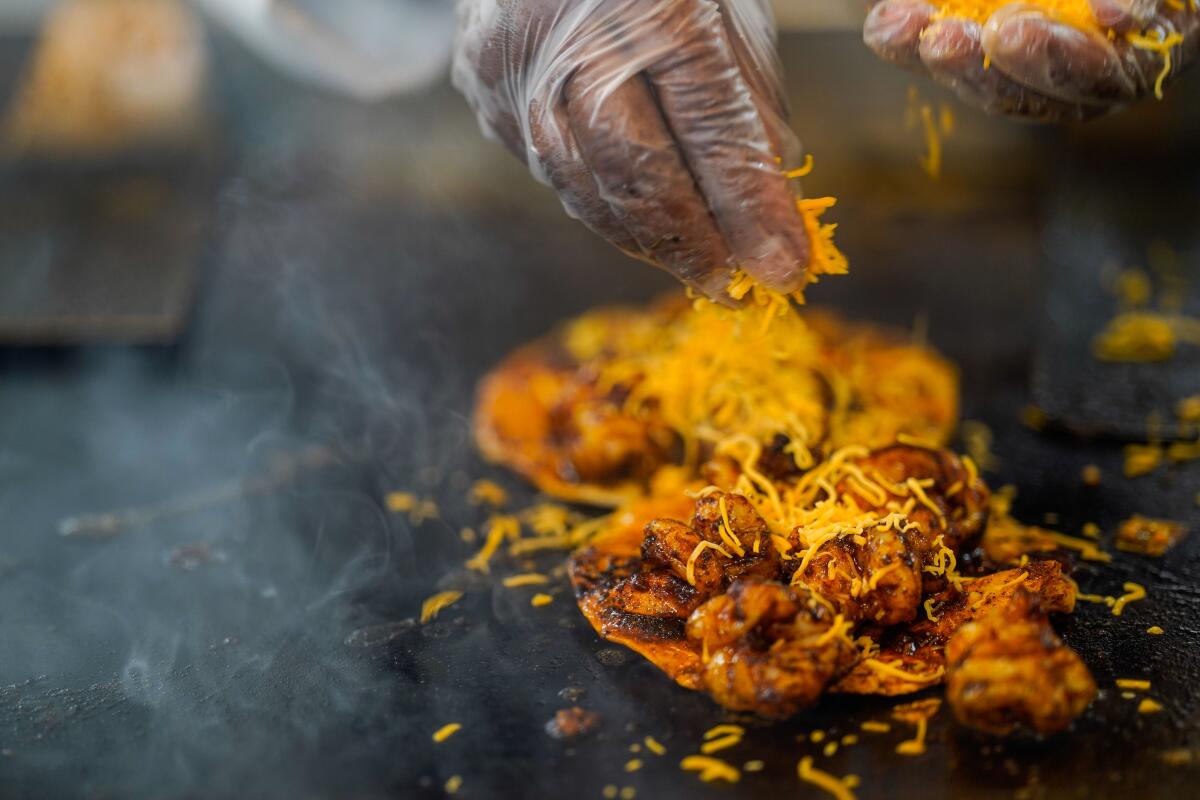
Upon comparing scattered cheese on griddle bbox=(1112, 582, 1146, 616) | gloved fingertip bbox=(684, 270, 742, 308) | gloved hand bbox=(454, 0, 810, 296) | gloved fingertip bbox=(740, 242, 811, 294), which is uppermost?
gloved hand bbox=(454, 0, 810, 296)

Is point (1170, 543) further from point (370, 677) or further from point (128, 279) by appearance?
point (128, 279)

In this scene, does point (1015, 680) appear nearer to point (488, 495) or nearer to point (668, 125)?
point (668, 125)

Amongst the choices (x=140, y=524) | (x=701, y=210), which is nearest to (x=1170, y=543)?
(x=701, y=210)

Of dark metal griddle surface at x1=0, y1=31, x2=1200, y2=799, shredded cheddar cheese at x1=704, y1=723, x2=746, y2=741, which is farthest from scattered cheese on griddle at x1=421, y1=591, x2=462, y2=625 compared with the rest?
shredded cheddar cheese at x1=704, y1=723, x2=746, y2=741

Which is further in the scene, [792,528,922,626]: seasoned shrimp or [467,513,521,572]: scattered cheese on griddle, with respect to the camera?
[467,513,521,572]: scattered cheese on griddle

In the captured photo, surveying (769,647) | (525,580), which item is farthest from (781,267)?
(525,580)

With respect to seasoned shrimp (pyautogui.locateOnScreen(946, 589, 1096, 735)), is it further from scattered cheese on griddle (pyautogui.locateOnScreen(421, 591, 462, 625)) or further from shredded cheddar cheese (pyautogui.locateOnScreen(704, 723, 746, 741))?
scattered cheese on griddle (pyautogui.locateOnScreen(421, 591, 462, 625))

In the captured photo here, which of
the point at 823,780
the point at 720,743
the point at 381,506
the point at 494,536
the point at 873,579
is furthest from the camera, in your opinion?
the point at 381,506

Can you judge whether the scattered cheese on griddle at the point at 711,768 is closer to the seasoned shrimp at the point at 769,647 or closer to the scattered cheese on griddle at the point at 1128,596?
the seasoned shrimp at the point at 769,647
